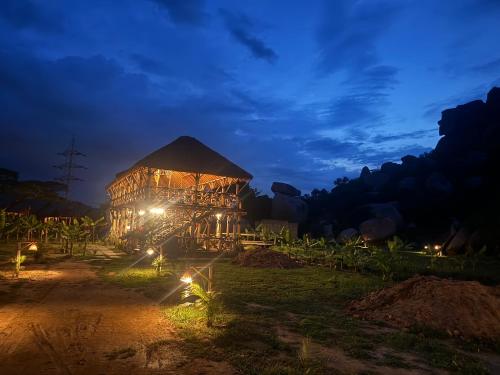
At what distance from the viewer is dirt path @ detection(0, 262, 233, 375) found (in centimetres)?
572

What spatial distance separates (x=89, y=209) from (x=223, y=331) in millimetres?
42537

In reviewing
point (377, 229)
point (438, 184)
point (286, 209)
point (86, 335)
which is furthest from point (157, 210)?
point (438, 184)

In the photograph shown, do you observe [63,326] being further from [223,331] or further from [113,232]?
[113,232]

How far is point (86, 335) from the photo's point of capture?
7.22 metres

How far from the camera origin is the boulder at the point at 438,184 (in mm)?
50656

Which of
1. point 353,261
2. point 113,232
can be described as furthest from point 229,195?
point 113,232

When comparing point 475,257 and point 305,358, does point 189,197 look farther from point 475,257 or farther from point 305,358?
point 305,358

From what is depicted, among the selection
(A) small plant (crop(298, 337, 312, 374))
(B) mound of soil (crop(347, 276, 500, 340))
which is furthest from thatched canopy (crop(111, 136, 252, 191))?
(A) small plant (crop(298, 337, 312, 374))

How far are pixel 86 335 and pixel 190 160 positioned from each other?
1957 cm

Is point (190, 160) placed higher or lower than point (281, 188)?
lower

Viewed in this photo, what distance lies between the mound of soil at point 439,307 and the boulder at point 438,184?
44.2m

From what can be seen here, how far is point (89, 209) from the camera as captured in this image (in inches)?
1801

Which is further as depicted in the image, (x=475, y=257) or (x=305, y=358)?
(x=475, y=257)

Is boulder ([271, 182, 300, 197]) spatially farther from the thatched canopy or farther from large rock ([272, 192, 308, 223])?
the thatched canopy
